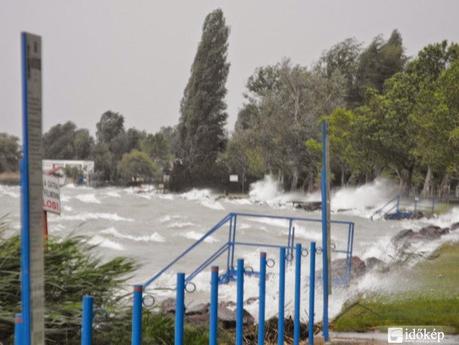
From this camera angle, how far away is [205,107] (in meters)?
9.87

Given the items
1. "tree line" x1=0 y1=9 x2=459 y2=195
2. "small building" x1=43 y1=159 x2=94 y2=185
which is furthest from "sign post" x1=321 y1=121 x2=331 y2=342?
"tree line" x1=0 y1=9 x2=459 y2=195

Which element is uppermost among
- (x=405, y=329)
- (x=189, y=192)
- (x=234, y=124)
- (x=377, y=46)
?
(x=377, y=46)

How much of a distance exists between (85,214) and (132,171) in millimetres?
2091

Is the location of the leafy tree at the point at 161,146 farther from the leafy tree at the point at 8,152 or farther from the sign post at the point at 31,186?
the sign post at the point at 31,186

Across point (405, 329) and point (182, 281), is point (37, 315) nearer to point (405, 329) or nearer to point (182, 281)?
point (182, 281)

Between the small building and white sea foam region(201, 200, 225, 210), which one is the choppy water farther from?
the small building

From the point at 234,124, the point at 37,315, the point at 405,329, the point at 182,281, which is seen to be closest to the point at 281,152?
the point at 234,124

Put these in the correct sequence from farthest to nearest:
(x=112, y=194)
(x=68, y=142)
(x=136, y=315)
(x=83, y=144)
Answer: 1. (x=112, y=194)
2. (x=83, y=144)
3. (x=68, y=142)
4. (x=136, y=315)

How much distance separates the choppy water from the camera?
8617 mm

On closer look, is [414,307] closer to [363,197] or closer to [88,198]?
[88,198]

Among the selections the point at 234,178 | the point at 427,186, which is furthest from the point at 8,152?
the point at 427,186

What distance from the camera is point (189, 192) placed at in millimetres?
8828

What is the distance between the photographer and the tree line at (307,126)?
8.95m

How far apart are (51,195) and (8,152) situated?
233cm
